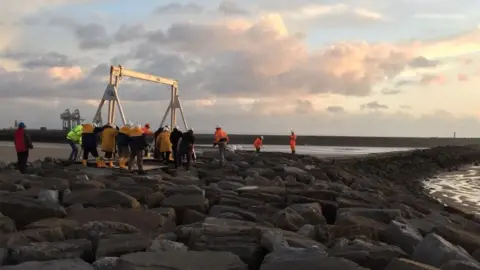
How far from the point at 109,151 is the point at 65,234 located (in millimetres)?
8961

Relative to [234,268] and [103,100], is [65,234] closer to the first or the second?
[234,268]

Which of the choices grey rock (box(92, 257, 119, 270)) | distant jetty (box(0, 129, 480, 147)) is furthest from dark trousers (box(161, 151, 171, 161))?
distant jetty (box(0, 129, 480, 147))

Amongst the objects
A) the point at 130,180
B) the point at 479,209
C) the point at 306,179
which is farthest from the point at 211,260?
the point at 479,209

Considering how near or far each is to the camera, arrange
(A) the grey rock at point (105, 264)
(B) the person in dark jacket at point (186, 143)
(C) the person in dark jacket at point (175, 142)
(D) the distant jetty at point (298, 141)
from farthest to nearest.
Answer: (D) the distant jetty at point (298, 141) < (B) the person in dark jacket at point (186, 143) < (C) the person in dark jacket at point (175, 142) < (A) the grey rock at point (105, 264)

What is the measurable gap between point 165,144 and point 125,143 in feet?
8.58

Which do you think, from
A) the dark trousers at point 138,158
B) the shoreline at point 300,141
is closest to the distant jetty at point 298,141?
the shoreline at point 300,141

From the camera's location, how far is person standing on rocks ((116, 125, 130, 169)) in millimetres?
13445

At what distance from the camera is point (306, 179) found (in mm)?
13812

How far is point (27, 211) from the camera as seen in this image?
21.3 feet

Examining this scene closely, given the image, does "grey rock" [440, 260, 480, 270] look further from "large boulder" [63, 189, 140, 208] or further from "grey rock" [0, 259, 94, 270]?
"large boulder" [63, 189, 140, 208]

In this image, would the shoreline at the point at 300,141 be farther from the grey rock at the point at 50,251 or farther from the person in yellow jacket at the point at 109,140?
the grey rock at the point at 50,251

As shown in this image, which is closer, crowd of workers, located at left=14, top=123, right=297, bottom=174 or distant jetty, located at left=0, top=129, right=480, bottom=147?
crowd of workers, located at left=14, top=123, right=297, bottom=174

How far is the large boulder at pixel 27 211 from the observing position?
644 cm

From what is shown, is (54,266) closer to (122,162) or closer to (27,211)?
(27,211)
